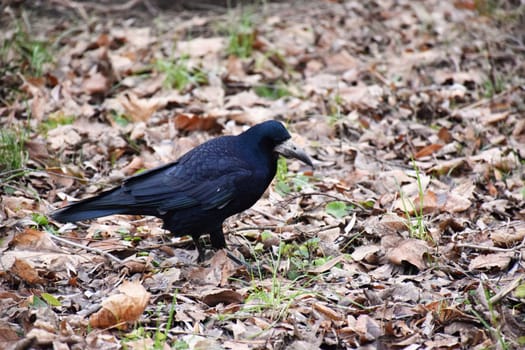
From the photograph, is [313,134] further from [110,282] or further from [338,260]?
[110,282]

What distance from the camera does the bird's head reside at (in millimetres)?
4445

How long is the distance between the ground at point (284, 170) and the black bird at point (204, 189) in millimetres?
238

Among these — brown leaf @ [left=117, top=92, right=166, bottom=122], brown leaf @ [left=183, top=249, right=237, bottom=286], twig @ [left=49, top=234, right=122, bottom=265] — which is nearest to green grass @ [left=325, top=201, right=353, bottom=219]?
brown leaf @ [left=183, top=249, right=237, bottom=286]

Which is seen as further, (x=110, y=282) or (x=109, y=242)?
(x=109, y=242)

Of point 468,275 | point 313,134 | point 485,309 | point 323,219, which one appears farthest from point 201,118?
point 485,309

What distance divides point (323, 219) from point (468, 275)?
3.77 feet

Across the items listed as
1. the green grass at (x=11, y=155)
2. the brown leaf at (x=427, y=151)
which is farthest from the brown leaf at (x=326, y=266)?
the green grass at (x=11, y=155)

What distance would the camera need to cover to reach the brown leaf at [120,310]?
11.2 ft

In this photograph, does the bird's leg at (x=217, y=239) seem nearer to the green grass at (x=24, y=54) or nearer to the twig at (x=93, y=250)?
the twig at (x=93, y=250)

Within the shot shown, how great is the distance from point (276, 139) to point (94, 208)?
118 cm

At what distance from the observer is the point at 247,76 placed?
7152 millimetres

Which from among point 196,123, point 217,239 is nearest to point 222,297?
point 217,239

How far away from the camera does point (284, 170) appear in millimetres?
5449

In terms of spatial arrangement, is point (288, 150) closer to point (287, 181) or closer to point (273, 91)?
point (287, 181)
